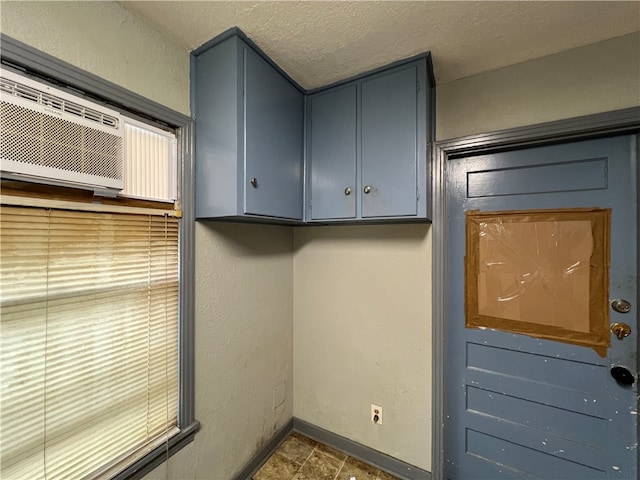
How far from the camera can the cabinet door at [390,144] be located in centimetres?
138

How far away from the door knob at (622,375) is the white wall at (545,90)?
48.4 inches

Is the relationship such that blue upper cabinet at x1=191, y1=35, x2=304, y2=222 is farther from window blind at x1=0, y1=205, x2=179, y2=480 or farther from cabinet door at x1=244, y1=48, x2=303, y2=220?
window blind at x1=0, y1=205, x2=179, y2=480

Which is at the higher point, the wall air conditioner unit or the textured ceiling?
the textured ceiling

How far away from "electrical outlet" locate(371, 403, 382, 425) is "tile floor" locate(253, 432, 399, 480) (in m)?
Result: 0.28

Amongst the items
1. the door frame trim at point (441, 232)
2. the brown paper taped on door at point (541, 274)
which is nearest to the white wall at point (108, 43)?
the door frame trim at point (441, 232)

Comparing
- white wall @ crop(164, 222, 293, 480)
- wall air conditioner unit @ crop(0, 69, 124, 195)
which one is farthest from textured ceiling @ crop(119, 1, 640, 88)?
white wall @ crop(164, 222, 293, 480)

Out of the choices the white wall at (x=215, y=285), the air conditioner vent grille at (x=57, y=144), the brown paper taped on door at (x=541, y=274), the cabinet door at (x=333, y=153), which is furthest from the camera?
the cabinet door at (x=333, y=153)

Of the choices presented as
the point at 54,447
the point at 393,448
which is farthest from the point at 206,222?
the point at 393,448

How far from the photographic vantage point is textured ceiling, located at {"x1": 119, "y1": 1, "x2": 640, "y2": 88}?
1.09 meters

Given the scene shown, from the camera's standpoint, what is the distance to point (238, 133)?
1218 millimetres

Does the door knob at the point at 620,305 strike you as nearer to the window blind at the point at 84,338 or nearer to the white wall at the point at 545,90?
the white wall at the point at 545,90

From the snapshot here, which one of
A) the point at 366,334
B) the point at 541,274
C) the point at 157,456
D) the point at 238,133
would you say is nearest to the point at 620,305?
the point at 541,274

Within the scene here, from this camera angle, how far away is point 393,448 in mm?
1719

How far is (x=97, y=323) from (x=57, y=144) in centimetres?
66
